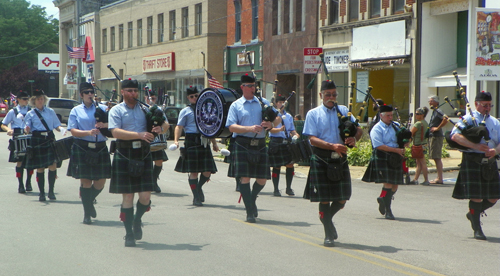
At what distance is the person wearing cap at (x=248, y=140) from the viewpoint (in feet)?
26.5

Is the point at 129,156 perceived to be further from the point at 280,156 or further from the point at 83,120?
the point at 280,156

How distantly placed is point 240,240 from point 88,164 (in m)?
2.49

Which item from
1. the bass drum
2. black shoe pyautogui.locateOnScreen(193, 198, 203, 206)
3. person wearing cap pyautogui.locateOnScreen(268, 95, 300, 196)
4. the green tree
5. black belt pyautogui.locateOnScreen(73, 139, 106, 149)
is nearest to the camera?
black belt pyautogui.locateOnScreen(73, 139, 106, 149)

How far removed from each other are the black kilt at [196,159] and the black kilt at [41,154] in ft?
7.39

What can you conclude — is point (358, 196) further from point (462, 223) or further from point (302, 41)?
point (302, 41)

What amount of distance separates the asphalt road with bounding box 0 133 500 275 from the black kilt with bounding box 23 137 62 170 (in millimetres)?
626

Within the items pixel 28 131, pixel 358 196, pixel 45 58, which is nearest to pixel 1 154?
pixel 28 131

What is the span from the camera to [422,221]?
8773 millimetres

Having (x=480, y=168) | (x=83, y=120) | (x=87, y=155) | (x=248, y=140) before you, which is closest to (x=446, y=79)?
(x=480, y=168)

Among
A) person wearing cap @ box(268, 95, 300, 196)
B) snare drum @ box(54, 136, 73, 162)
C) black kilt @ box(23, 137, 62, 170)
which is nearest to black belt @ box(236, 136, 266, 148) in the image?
person wearing cap @ box(268, 95, 300, 196)

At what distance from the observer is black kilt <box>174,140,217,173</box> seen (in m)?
9.89

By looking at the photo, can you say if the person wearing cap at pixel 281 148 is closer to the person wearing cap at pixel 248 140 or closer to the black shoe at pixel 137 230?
the person wearing cap at pixel 248 140

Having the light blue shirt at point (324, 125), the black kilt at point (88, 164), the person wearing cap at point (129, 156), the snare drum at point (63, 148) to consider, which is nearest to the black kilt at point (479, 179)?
the light blue shirt at point (324, 125)

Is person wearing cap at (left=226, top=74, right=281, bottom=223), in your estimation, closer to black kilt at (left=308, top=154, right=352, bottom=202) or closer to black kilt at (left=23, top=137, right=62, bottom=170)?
black kilt at (left=308, top=154, right=352, bottom=202)
